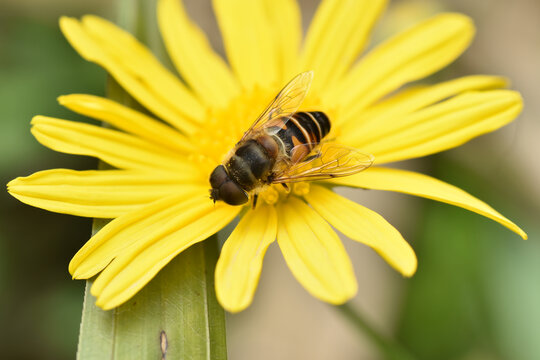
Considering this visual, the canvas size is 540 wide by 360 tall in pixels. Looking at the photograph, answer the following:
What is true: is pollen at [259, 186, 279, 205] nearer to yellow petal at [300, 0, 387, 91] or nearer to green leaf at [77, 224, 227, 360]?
green leaf at [77, 224, 227, 360]

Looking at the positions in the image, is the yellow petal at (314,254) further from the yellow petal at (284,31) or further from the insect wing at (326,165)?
the yellow petal at (284,31)

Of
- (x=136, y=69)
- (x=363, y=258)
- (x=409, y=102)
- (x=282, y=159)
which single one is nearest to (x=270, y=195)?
(x=282, y=159)

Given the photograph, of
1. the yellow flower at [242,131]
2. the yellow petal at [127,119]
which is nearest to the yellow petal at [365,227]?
the yellow flower at [242,131]

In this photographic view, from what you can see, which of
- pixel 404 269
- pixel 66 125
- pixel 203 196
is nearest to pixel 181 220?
pixel 203 196

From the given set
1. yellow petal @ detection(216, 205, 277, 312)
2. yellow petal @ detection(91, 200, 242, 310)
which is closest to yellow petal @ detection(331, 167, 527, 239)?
yellow petal @ detection(216, 205, 277, 312)

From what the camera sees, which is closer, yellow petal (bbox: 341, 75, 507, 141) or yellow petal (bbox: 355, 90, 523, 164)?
yellow petal (bbox: 355, 90, 523, 164)

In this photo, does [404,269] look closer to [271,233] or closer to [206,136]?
[271,233]
